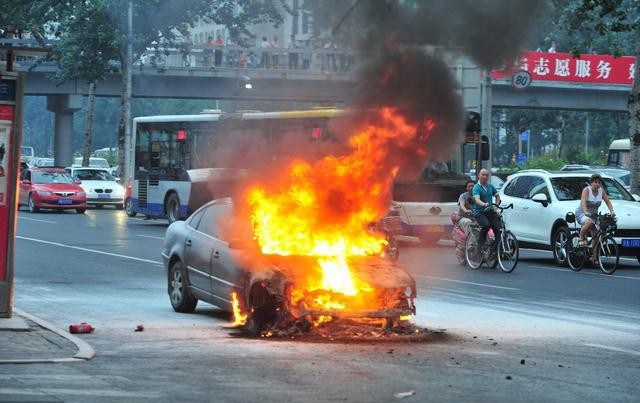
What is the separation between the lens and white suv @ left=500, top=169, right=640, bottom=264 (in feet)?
82.0

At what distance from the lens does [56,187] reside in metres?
45.3

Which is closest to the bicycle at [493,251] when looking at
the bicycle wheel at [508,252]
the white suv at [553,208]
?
the bicycle wheel at [508,252]

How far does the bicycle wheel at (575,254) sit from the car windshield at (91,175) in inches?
1146

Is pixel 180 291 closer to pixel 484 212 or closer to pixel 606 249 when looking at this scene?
pixel 484 212

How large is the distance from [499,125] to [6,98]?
7040cm

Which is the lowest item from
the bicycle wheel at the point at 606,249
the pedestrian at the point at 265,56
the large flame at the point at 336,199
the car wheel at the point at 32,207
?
the car wheel at the point at 32,207

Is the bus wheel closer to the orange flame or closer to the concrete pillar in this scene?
the orange flame

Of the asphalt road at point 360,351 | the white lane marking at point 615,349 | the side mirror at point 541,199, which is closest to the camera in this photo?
the asphalt road at point 360,351

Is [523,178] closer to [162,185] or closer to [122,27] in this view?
[162,185]

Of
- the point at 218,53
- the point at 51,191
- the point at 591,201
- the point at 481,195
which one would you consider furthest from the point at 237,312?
the point at 218,53

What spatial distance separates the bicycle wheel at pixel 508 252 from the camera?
23.4 metres

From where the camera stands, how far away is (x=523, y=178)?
27734mm

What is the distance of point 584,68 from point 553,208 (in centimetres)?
3556

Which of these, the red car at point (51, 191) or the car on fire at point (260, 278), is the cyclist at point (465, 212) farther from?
the red car at point (51, 191)
